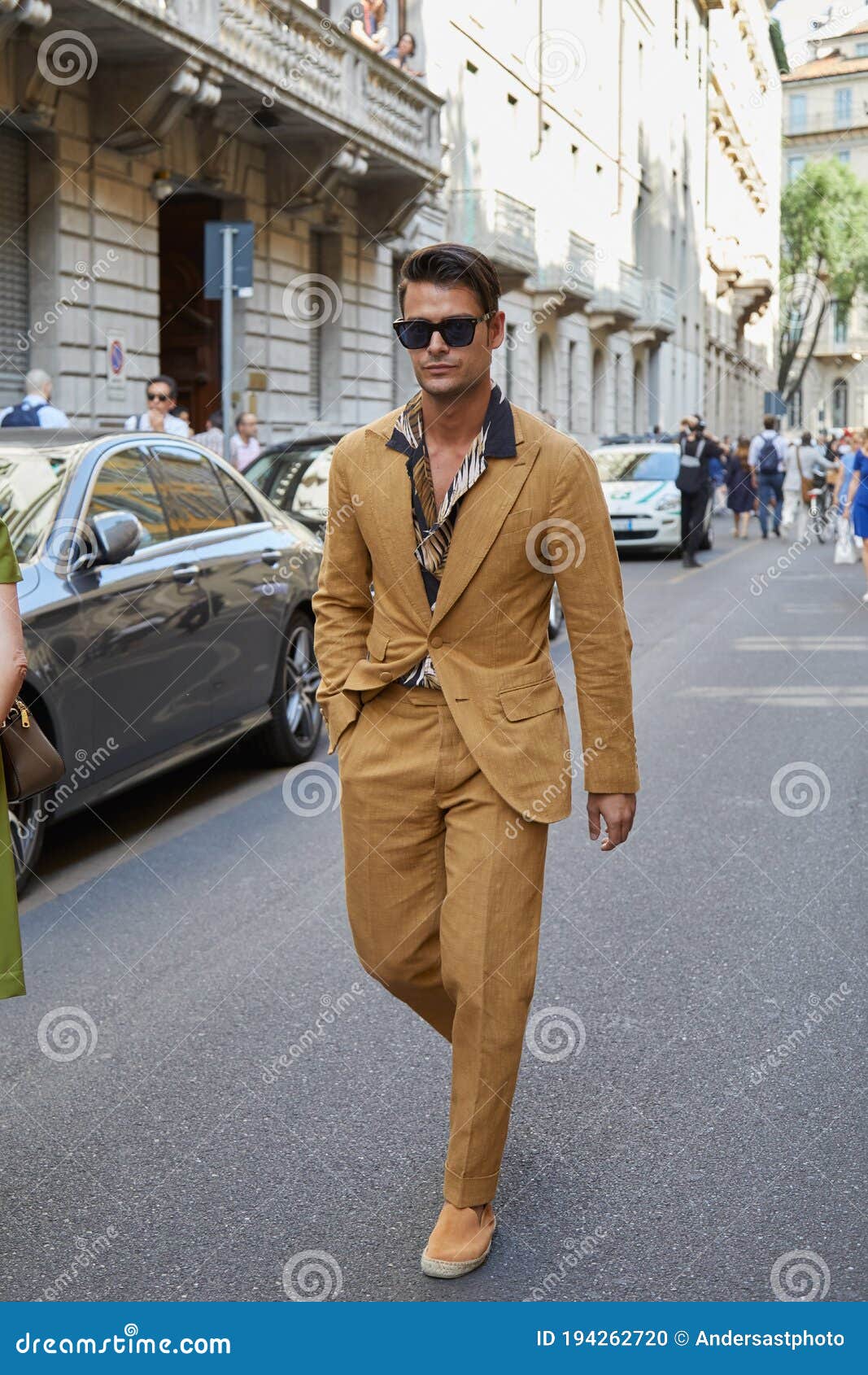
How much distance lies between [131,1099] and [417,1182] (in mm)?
872

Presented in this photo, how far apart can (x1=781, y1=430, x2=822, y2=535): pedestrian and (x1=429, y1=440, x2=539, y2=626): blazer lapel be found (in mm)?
26995

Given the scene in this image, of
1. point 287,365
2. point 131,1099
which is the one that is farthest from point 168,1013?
point 287,365

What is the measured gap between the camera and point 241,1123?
412cm

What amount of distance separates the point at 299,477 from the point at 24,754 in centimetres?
893

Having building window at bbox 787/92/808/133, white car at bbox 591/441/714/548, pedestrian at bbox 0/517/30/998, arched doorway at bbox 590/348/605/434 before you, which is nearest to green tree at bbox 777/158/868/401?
building window at bbox 787/92/808/133

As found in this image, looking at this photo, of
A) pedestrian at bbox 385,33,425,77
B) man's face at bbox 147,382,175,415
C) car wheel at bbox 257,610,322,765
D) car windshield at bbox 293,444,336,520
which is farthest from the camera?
pedestrian at bbox 385,33,425,77

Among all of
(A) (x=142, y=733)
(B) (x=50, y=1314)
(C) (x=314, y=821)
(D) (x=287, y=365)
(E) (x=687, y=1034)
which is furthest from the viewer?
(D) (x=287, y=365)

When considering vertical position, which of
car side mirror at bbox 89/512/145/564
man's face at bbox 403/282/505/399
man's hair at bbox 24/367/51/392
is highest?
man's hair at bbox 24/367/51/392

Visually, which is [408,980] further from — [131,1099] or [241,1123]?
[131,1099]

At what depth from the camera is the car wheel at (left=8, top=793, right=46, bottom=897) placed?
6086 millimetres

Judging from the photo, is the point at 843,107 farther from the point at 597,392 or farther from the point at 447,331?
the point at 447,331

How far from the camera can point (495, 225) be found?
105 ft

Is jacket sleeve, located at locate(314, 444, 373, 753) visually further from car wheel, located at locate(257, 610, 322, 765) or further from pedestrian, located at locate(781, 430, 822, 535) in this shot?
pedestrian, located at locate(781, 430, 822, 535)

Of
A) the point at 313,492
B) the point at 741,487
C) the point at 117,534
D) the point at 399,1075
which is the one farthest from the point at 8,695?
the point at 741,487
